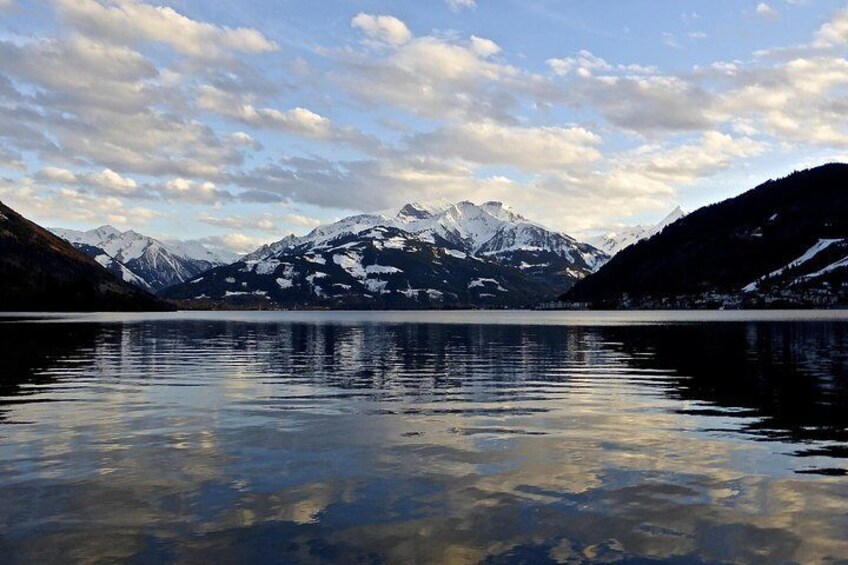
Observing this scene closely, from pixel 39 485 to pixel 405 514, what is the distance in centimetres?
1300

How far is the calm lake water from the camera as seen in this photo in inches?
708

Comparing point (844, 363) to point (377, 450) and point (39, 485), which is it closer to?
point (377, 450)

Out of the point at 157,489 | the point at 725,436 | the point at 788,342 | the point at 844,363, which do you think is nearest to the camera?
the point at 157,489

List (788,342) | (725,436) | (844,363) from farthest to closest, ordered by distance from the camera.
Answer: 1. (788,342)
2. (844,363)
3. (725,436)

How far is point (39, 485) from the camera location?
23672 mm

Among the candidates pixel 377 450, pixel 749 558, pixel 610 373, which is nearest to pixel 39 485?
pixel 377 450

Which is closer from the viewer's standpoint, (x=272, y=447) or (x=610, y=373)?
(x=272, y=447)

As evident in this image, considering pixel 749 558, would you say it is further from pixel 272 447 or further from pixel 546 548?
pixel 272 447

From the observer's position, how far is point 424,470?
26.2 metres

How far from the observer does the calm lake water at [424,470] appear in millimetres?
17984

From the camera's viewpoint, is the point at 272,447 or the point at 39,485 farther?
the point at 272,447

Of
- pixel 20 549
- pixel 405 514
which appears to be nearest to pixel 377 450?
pixel 405 514

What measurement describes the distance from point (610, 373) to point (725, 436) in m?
32.5

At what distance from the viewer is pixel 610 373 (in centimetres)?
6550
